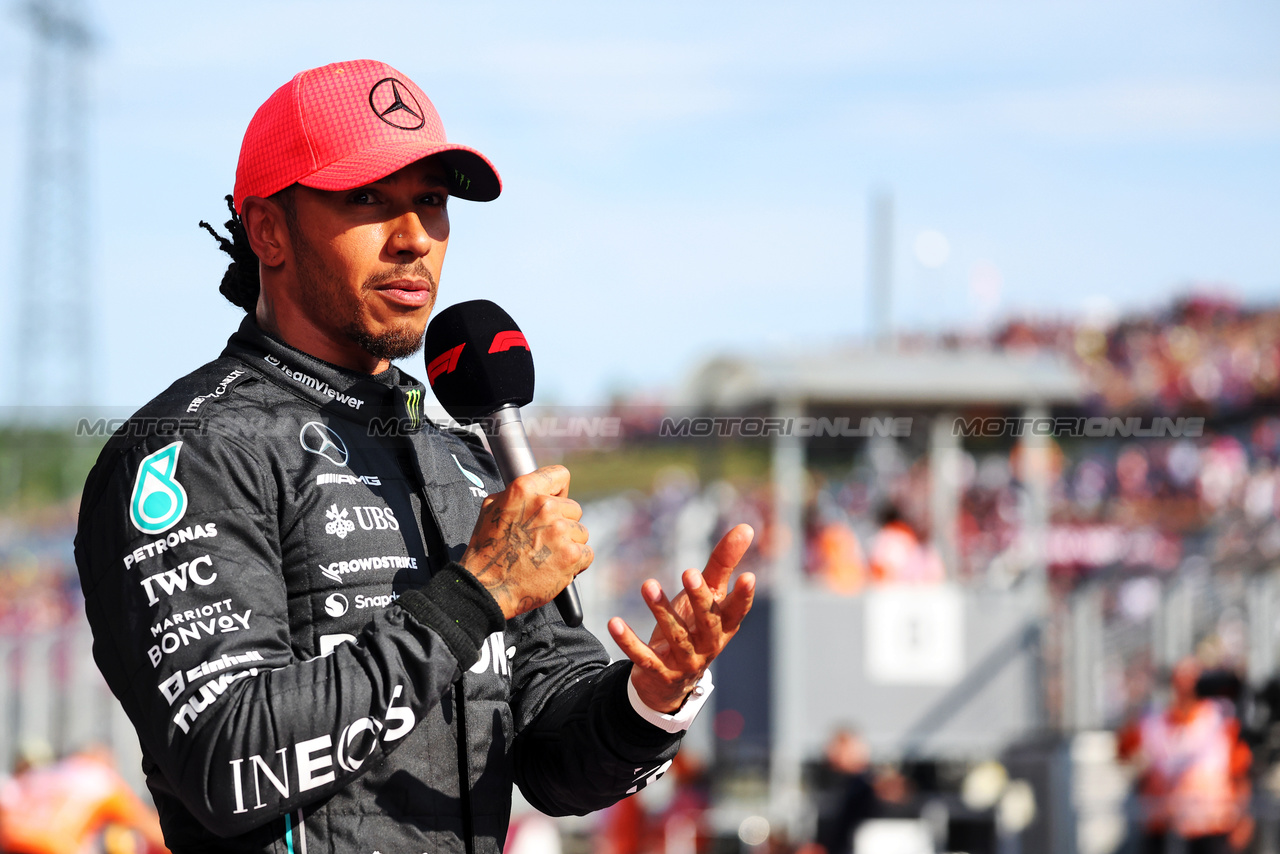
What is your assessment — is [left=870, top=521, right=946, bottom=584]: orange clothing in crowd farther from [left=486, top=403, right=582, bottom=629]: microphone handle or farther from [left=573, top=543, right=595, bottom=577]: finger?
[left=573, top=543, right=595, bottom=577]: finger

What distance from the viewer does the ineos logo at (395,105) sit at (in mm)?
2031

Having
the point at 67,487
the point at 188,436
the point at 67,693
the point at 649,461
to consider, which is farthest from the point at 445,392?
the point at 67,487

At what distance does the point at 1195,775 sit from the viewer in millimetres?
9578

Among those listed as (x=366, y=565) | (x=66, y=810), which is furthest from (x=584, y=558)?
(x=66, y=810)

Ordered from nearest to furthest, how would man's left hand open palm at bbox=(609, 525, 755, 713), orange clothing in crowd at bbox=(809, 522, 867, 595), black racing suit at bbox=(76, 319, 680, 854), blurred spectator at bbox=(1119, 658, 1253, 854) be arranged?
black racing suit at bbox=(76, 319, 680, 854) < man's left hand open palm at bbox=(609, 525, 755, 713) < blurred spectator at bbox=(1119, 658, 1253, 854) < orange clothing in crowd at bbox=(809, 522, 867, 595)

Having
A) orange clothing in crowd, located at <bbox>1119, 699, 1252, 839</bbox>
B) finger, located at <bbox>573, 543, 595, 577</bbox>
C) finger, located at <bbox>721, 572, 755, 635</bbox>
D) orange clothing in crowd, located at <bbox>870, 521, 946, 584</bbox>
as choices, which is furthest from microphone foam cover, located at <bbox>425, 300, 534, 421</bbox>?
orange clothing in crowd, located at <bbox>1119, 699, 1252, 839</bbox>

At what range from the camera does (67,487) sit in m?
43.1

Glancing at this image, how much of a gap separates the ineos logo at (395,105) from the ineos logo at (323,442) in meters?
0.45

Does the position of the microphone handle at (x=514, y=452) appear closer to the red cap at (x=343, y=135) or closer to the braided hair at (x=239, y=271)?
the red cap at (x=343, y=135)

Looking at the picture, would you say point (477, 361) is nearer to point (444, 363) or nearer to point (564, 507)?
point (444, 363)

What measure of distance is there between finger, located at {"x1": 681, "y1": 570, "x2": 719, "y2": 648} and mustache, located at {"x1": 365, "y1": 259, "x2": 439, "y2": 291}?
1.91 ft

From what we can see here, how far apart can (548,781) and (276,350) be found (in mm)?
773

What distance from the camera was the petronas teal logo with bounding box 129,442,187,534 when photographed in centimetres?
175

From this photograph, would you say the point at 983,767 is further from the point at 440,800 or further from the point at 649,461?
the point at 649,461
